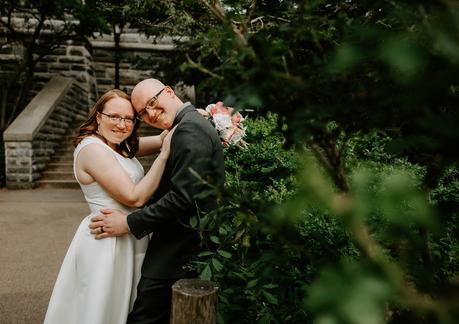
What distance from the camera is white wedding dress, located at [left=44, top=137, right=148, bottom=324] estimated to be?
2238 millimetres

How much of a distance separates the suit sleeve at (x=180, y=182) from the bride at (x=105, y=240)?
0.48 ft

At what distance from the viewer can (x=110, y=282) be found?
225 cm

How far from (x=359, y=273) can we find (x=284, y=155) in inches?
132

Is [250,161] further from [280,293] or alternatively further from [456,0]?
[456,0]

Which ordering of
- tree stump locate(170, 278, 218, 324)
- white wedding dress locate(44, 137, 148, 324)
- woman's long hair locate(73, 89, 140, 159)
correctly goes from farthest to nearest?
woman's long hair locate(73, 89, 140, 159) < white wedding dress locate(44, 137, 148, 324) < tree stump locate(170, 278, 218, 324)

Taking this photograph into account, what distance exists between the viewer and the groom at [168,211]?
6.46 feet

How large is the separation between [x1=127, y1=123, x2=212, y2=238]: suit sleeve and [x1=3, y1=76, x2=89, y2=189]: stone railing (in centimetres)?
730

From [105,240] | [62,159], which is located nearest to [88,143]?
[105,240]

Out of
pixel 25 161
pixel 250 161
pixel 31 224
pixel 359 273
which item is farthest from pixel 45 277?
pixel 25 161

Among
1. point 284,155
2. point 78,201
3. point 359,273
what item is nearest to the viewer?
point 359,273

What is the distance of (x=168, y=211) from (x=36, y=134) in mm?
7714

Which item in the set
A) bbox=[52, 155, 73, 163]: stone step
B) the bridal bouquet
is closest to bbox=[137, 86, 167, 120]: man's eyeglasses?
the bridal bouquet

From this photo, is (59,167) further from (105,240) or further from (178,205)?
(178,205)

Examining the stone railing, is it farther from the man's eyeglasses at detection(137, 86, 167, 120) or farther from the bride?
the man's eyeglasses at detection(137, 86, 167, 120)
